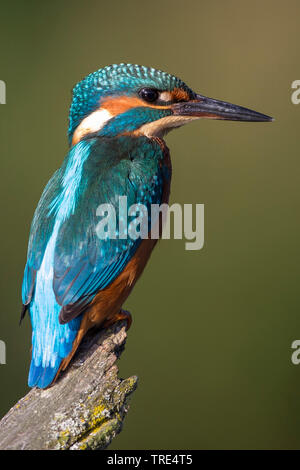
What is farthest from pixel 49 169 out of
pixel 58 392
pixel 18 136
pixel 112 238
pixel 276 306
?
pixel 58 392

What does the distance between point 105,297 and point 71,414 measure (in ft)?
1.82

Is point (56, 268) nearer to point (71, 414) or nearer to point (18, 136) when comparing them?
point (71, 414)

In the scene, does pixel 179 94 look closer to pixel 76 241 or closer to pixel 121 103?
pixel 121 103

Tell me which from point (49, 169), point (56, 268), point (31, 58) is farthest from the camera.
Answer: point (31, 58)

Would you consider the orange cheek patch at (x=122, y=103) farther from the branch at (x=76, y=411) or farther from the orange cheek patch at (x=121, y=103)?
the branch at (x=76, y=411)

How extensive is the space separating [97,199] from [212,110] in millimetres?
628

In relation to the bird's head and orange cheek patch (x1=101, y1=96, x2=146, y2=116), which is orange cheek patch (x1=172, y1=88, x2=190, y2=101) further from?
orange cheek patch (x1=101, y1=96, x2=146, y2=116)

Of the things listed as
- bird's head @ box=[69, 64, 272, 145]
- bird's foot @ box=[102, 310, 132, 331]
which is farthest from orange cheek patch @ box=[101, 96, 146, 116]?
bird's foot @ box=[102, 310, 132, 331]

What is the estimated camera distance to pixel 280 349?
3.49 metres

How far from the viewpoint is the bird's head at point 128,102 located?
2.43 meters

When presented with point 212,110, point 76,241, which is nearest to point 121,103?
point 212,110

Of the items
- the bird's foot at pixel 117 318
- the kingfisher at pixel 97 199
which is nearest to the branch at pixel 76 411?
the kingfisher at pixel 97 199

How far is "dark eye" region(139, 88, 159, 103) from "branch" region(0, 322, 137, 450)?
867 millimetres

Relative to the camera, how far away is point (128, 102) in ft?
8.02
